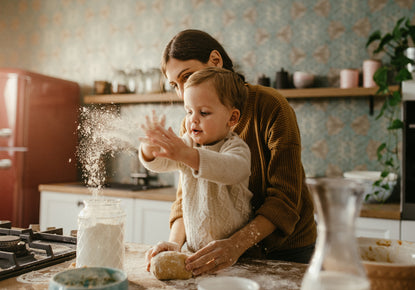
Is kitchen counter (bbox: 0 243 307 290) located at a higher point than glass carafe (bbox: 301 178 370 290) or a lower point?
lower

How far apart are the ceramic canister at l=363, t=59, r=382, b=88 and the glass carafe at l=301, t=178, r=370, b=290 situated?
8.30 feet

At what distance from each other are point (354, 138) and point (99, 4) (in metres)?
2.75

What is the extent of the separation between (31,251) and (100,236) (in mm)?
374

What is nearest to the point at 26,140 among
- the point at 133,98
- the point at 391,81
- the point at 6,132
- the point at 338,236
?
the point at 6,132

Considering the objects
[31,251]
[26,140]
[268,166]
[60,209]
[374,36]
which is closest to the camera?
[31,251]

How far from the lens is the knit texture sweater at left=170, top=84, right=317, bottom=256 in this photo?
3.77 ft

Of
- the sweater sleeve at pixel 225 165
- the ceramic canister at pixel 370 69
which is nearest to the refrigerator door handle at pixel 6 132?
the sweater sleeve at pixel 225 165

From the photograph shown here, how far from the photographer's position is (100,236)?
886mm

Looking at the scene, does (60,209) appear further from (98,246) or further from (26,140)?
(98,246)

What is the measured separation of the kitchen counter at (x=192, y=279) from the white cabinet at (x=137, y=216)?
168 centimetres

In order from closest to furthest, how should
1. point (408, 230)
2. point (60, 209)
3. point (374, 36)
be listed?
point (408, 230) → point (374, 36) → point (60, 209)

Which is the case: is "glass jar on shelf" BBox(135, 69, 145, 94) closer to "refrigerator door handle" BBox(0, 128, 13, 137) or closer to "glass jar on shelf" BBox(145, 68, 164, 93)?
"glass jar on shelf" BBox(145, 68, 164, 93)

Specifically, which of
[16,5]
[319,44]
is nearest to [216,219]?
[319,44]

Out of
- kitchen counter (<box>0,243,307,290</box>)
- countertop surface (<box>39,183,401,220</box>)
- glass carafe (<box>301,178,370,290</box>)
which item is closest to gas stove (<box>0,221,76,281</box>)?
kitchen counter (<box>0,243,307,290</box>)
